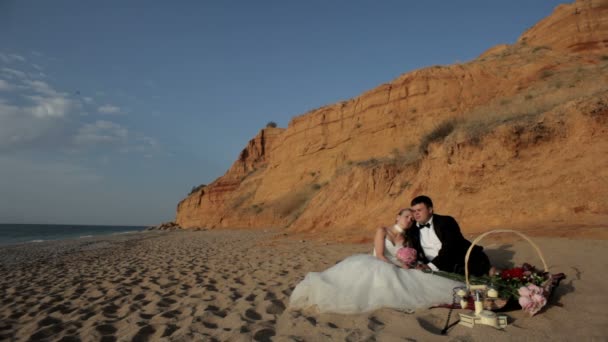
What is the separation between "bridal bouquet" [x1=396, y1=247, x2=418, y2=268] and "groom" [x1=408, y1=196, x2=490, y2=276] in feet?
0.57

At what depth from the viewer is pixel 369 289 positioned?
3.81 m

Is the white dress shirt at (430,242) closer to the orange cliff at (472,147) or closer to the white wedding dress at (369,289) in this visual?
the white wedding dress at (369,289)

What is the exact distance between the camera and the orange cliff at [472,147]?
9.02 metres

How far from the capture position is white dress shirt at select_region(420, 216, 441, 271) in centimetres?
487

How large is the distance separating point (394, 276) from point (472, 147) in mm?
8773

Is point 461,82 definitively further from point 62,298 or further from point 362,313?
point 62,298

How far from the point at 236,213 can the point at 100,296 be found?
27.1 m

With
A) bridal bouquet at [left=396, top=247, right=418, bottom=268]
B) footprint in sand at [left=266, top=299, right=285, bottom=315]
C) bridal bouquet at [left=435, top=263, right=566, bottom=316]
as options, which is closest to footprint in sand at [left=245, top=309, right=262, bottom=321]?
footprint in sand at [left=266, top=299, right=285, bottom=315]

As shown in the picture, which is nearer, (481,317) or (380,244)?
(481,317)

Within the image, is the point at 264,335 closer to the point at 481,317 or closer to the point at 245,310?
the point at 245,310

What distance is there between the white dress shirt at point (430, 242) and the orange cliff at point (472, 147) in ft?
13.2

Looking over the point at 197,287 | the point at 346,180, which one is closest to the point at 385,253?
the point at 197,287

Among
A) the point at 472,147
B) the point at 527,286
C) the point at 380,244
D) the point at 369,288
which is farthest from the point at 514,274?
the point at 472,147

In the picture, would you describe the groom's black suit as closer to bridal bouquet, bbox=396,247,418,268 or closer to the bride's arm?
bridal bouquet, bbox=396,247,418,268
